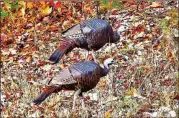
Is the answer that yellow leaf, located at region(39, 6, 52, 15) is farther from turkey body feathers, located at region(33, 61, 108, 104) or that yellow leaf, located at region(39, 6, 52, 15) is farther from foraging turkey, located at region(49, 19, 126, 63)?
turkey body feathers, located at region(33, 61, 108, 104)

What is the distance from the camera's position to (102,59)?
5961 millimetres

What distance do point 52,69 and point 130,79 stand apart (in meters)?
1.21

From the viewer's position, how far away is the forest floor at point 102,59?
4.99m

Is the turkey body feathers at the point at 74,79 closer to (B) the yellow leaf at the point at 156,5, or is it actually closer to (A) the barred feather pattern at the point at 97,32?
(A) the barred feather pattern at the point at 97,32

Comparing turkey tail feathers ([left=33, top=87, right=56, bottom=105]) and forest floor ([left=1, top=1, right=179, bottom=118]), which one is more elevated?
turkey tail feathers ([left=33, top=87, right=56, bottom=105])

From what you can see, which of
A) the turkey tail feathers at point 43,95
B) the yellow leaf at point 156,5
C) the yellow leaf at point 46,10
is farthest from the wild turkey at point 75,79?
the yellow leaf at point 46,10

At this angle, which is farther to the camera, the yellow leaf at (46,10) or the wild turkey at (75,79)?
the yellow leaf at (46,10)

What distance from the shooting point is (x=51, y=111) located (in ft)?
16.5

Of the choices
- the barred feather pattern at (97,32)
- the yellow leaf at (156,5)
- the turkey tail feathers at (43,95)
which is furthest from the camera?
the yellow leaf at (156,5)

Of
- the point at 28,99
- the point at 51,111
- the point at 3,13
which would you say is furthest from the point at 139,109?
the point at 3,13

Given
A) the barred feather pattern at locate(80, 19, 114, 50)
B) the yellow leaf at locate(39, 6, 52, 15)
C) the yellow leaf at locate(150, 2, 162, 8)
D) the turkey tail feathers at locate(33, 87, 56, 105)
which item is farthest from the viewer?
the yellow leaf at locate(39, 6, 52, 15)

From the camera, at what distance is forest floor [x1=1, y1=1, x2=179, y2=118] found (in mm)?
4988

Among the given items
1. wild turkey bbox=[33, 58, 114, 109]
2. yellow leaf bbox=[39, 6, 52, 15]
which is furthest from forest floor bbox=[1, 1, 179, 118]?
wild turkey bbox=[33, 58, 114, 109]

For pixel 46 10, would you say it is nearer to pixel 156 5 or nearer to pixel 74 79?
pixel 156 5
